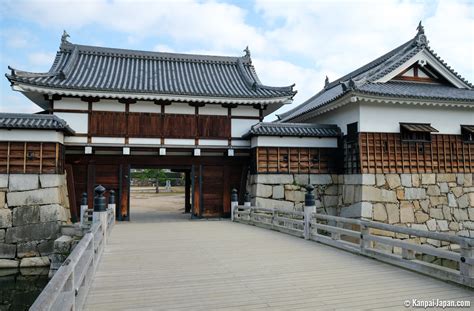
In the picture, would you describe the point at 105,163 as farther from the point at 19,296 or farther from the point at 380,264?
the point at 380,264

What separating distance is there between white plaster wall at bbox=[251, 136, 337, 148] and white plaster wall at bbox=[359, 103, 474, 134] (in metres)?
2.06

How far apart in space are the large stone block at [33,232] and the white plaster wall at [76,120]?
4188mm

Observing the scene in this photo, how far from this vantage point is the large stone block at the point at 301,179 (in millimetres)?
15961

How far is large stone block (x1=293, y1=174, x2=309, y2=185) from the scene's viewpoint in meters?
16.0

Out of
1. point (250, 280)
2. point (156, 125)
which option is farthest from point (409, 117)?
point (250, 280)

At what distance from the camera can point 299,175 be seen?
52.6 ft

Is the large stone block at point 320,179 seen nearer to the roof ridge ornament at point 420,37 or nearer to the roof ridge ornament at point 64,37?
the roof ridge ornament at point 420,37

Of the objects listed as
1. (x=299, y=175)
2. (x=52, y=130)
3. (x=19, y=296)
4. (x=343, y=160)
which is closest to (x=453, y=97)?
(x=343, y=160)

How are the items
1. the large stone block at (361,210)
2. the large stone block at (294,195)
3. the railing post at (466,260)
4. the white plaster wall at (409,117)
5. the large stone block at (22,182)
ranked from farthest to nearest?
the large stone block at (294,195), the white plaster wall at (409,117), the large stone block at (361,210), the large stone block at (22,182), the railing post at (466,260)

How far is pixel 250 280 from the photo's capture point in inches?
236

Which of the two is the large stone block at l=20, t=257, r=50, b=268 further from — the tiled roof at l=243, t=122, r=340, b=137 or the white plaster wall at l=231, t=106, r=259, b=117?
the white plaster wall at l=231, t=106, r=259, b=117

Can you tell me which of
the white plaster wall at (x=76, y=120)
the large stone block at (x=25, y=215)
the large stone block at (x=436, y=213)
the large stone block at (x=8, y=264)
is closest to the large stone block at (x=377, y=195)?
the large stone block at (x=436, y=213)

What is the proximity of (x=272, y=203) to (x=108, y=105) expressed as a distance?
28.2 feet

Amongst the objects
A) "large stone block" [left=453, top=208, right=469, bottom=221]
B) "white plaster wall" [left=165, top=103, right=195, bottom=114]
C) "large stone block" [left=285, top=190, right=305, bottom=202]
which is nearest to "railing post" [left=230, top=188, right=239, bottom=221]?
"large stone block" [left=285, top=190, right=305, bottom=202]
